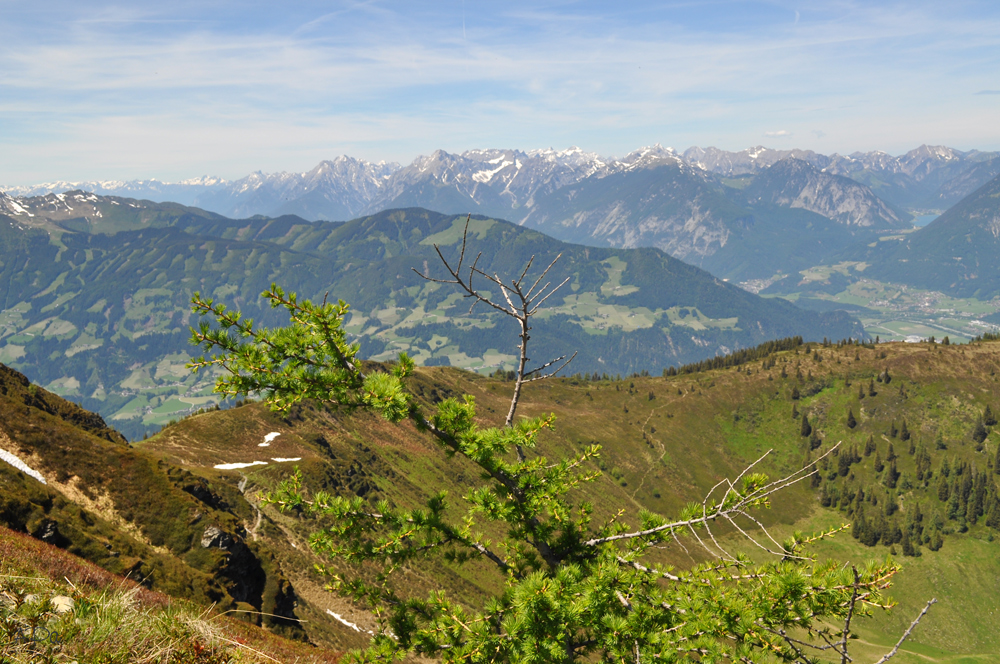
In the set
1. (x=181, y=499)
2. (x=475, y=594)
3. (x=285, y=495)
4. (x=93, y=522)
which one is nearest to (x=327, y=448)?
(x=475, y=594)

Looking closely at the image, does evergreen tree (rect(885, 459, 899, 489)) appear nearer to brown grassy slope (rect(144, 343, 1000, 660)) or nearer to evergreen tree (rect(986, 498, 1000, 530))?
brown grassy slope (rect(144, 343, 1000, 660))

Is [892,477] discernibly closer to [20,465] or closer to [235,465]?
[235,465]

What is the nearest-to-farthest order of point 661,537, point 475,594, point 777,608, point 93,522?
point 777,608, point 661,537, point 93,522, point 475,594

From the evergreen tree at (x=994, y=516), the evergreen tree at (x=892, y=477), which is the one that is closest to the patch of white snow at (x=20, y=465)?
the evergreen tree at (x=892, y=477)

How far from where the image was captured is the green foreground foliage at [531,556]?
10.2m

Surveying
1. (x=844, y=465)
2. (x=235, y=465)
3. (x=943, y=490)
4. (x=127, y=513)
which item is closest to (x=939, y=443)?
(x=943, y=490)

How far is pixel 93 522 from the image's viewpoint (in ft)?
103

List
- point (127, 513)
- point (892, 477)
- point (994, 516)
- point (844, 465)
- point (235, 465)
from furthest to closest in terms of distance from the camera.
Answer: point (844, 465), point (892, 477), point (994, 516), point (235, 465), point (127, 513)

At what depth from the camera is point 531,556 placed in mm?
13656

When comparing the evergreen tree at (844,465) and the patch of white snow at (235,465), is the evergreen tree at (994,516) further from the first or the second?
the patch of white snow at (235,465)

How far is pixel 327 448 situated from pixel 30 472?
6956 cm

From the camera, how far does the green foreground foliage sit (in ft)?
33.6

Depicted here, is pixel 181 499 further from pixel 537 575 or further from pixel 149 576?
pixel 537 575

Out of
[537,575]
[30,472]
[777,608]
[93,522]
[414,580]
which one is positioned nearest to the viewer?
[777,608]
